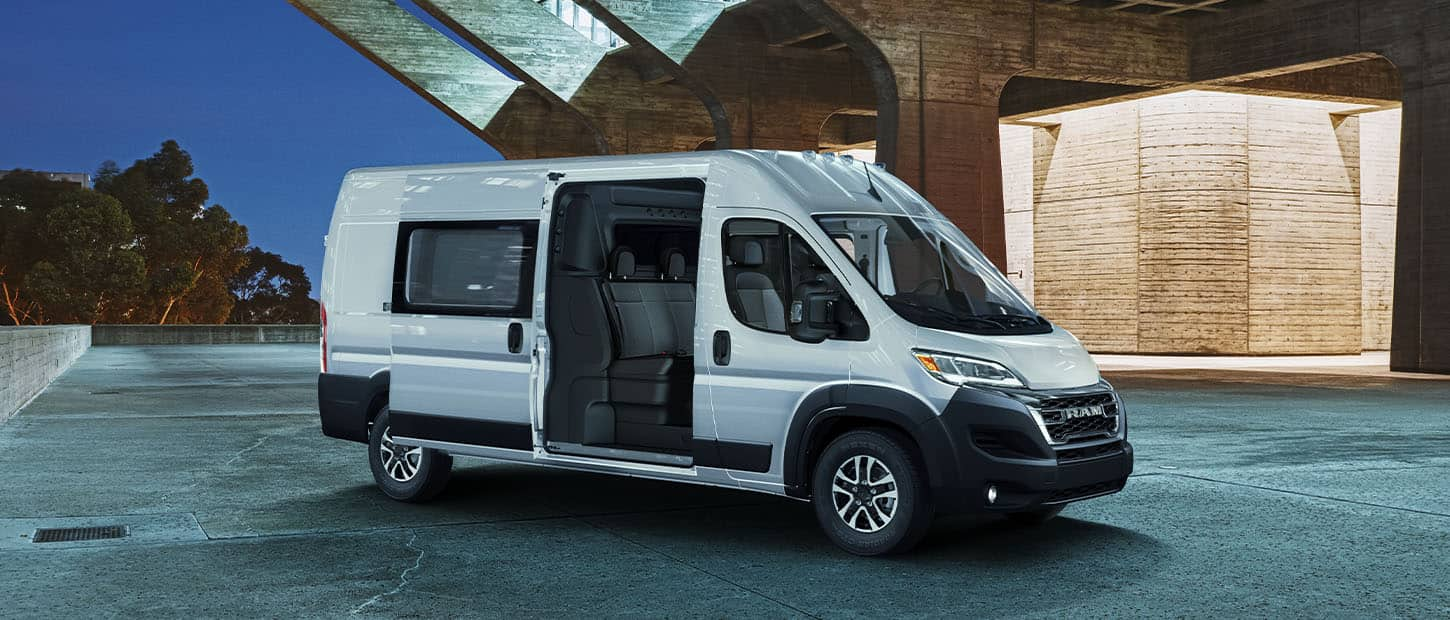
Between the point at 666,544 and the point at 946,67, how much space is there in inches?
969

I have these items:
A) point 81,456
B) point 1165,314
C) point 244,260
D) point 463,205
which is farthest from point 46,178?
point 463,205

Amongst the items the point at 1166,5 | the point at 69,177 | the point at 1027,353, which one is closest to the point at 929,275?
the point at 1027,353

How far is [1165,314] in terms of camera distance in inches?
1507

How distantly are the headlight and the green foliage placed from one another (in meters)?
59.4

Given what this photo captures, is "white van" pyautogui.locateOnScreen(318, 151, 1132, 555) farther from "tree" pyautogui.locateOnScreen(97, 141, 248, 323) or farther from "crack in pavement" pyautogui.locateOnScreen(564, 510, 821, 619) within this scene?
"tree" pyautogui.locateOnScreen(97, 141, 248, 323)

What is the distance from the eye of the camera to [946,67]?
3138cm

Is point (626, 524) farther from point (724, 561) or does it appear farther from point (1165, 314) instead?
point (1165, 314)

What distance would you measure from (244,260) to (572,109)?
2977cm

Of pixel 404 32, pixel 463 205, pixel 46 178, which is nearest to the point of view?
pixel 463 205

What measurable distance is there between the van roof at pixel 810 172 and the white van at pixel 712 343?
0.06 ft

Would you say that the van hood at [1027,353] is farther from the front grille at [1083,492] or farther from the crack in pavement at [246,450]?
the crack in pavement at [246,450]

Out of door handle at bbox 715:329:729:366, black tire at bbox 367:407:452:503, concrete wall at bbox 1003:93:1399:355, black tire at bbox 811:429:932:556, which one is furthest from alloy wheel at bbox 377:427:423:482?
concrete wall at bbox 1003:93:1399:355

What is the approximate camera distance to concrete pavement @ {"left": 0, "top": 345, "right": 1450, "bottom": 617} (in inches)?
258

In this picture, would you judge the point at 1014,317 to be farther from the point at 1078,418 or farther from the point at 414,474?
the point at 414,474
